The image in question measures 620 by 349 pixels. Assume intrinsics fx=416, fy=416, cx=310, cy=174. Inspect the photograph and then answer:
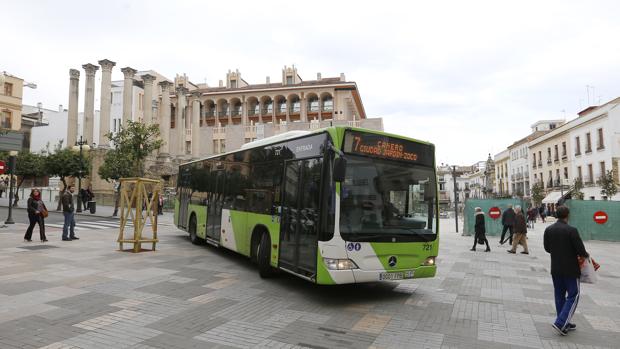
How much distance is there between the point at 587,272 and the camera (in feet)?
17.8

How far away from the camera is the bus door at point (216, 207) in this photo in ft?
38.0

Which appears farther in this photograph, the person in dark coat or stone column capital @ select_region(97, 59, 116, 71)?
stone column capital @ select_region(97, 59, 116, 71)

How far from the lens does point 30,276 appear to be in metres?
8.27

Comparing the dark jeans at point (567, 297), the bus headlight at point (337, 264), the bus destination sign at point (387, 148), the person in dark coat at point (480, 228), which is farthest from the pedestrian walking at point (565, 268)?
the person in dark coat at point (480, 228)

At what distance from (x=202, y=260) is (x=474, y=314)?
23.3 ft

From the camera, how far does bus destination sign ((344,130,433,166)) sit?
704 centimetres

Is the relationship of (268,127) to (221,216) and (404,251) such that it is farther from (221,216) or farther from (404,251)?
(404,251)

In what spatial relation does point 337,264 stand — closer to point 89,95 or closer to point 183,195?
point 183,195

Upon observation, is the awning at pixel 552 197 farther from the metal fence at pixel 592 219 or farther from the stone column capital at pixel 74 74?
the stone column capital at pixel 74 74

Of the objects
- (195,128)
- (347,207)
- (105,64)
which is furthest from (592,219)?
(195,128)

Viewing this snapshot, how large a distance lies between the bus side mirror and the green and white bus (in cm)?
2

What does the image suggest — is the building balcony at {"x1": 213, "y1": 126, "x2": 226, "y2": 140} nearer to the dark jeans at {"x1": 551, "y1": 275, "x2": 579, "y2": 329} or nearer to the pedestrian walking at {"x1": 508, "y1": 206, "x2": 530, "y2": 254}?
the pedestrian walking at {"x1": 508, "y1": 206, "x2": 530, "y2": 254}

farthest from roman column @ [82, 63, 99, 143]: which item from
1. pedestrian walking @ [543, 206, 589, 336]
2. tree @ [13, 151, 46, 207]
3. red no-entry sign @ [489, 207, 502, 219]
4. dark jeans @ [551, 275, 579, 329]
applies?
dark jeans @ [551, 275, 579, 329]

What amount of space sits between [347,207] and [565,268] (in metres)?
3.10
